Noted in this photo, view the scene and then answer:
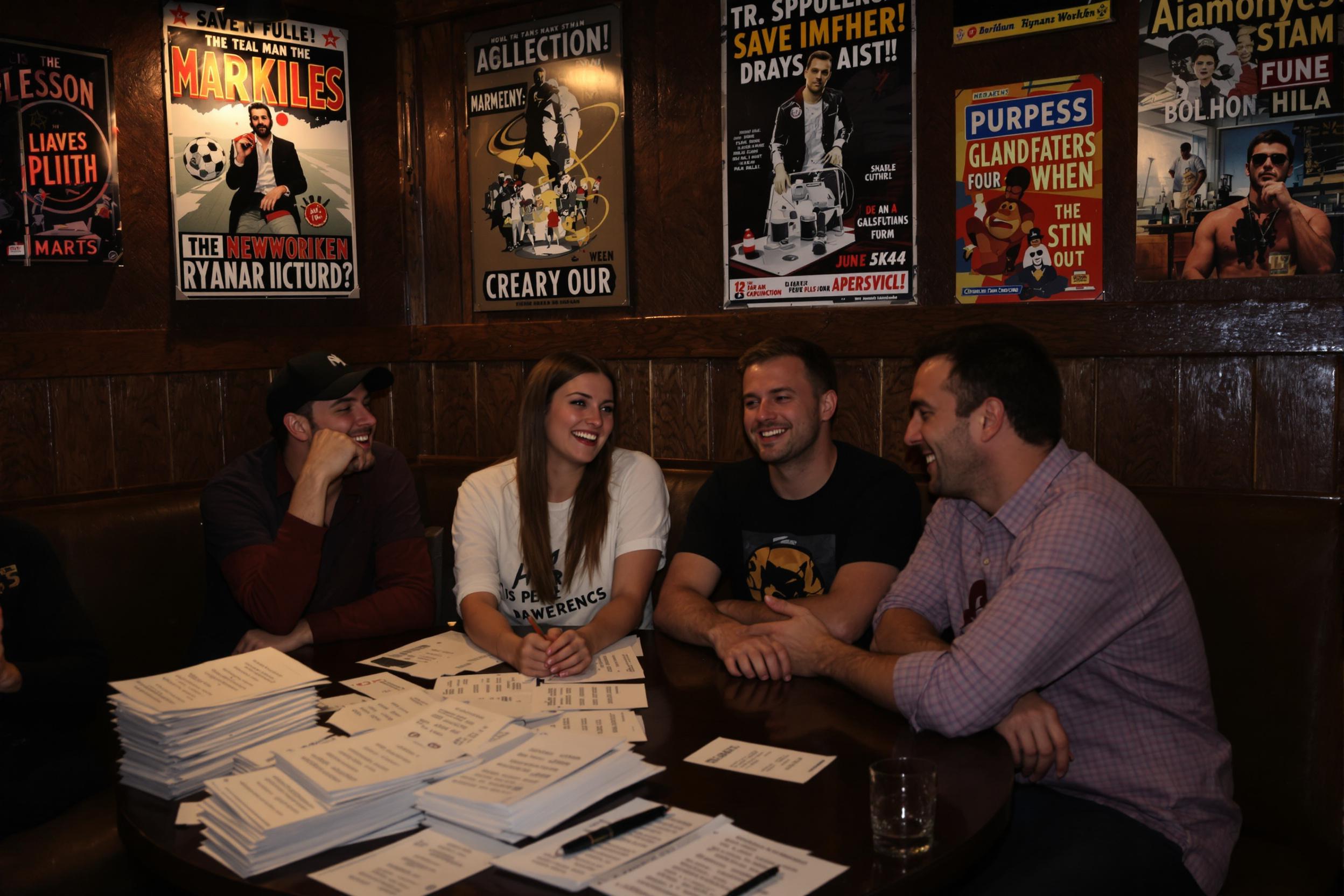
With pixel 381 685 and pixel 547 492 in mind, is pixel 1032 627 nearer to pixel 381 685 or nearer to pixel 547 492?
pixel 381 685

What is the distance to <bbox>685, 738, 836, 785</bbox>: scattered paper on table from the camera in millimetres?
1757

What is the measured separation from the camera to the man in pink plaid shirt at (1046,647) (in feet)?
6.46

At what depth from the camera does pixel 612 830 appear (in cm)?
151

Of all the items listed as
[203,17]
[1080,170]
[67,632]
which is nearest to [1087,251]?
[1080,170]

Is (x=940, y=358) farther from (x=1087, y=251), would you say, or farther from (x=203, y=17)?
(x=203, y=17)

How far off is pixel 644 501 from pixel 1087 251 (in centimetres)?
144

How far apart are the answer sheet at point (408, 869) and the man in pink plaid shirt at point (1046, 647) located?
0.81 m

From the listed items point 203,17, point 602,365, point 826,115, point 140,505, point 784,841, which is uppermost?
point 203,17

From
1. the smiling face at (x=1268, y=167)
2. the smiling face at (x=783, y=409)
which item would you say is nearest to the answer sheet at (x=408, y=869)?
the smiling face at (x=783, y=409)

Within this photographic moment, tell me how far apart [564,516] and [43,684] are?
1299mm

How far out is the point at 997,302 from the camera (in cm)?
320

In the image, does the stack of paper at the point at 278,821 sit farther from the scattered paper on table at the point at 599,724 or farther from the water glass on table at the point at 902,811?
the water glass on table at the point at 902,811

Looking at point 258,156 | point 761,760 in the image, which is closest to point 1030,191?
point 761,760

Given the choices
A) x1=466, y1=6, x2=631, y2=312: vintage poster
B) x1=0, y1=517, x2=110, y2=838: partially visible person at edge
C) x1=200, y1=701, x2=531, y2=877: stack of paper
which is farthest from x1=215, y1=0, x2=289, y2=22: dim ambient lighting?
x1=200, y1=701, x2=531, y2=877: stack of paper
